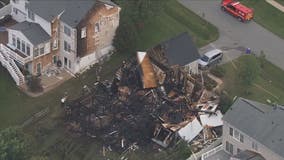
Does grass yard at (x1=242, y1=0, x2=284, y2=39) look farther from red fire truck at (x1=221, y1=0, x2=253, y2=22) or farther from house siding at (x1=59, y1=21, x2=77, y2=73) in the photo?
house siding at (x1=59, y1=21, x2=77, y2=73)

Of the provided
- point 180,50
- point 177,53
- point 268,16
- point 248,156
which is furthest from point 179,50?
point 268,16

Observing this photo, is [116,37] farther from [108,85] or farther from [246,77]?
[246,77]

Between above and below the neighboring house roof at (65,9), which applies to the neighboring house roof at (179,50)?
below

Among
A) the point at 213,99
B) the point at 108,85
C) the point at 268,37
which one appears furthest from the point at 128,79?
the point at 268,37

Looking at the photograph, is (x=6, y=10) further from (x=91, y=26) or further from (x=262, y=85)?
(x=262, y=85)

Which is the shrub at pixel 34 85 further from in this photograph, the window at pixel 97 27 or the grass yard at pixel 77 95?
the window at pixel 97 27

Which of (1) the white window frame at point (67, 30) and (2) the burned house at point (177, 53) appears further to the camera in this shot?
(1) the white window frame at point (67, 30)

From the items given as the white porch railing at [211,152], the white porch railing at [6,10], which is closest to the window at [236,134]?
the white porch railing at [211,152]
